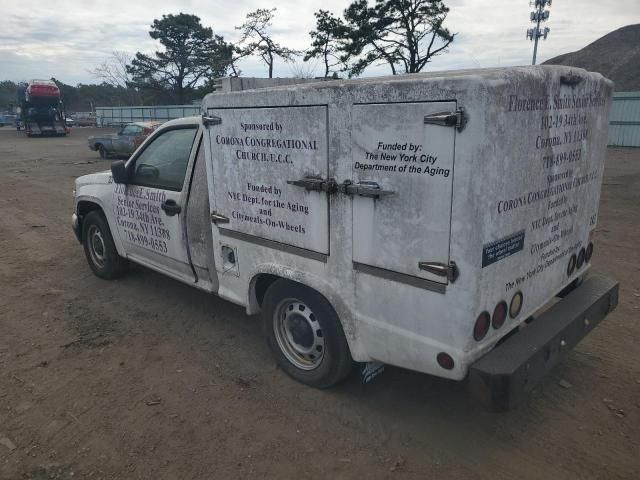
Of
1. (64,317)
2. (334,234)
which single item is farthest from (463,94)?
(64,317)

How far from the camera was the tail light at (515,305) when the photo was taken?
2727 millimetres

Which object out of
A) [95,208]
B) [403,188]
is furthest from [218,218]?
[95,208]

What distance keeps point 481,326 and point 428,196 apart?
29.1 inches

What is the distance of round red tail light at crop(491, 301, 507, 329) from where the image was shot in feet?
8.50

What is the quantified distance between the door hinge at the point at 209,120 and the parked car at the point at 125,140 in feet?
47.0

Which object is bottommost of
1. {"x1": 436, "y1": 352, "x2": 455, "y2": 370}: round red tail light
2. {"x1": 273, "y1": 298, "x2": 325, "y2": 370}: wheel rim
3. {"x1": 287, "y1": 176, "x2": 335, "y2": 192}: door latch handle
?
{"x1": 273, "y1": 298, "x2": 325, "y2": 370}: wheel rim

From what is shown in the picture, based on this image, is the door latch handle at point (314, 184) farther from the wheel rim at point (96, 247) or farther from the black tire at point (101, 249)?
the wheel rim at point (96, 247)

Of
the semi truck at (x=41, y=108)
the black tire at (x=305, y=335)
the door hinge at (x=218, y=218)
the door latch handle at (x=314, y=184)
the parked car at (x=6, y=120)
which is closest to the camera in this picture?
the door latch handle at (x=314, y=184)

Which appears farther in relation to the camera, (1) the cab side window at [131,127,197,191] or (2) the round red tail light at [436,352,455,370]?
(1) the cab side window at [131,127,197,191]

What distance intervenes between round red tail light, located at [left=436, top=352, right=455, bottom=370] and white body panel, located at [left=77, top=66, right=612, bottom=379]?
0.10 feet

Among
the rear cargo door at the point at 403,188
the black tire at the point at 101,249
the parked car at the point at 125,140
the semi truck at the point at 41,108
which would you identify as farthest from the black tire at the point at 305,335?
the semi truck at the point at 41,108

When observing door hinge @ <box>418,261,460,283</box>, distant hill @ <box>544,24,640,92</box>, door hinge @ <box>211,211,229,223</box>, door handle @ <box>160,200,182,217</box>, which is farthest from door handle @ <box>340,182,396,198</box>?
distant hill @ <box>544,24,640,92</box>

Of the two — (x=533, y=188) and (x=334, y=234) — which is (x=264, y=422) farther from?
(x=533, y=188)

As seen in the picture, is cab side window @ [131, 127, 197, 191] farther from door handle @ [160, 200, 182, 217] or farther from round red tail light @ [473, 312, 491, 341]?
round red tail light @ [473, 312, 491, 341]
